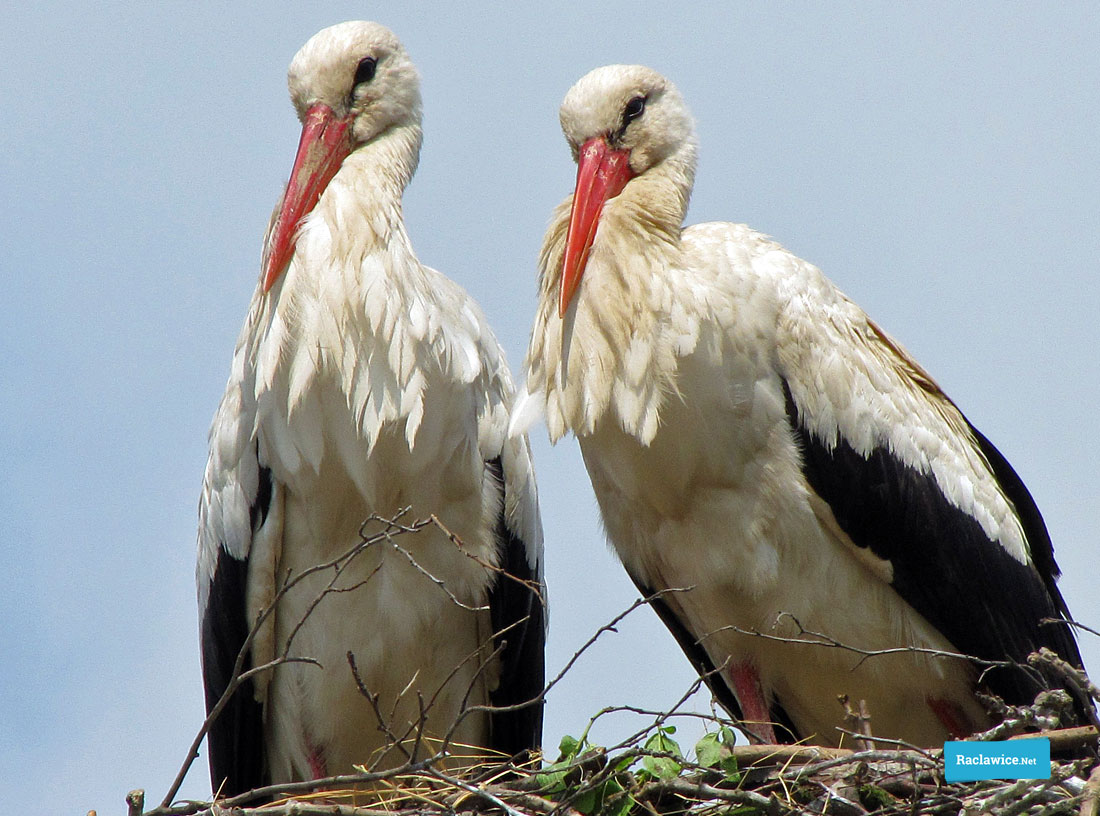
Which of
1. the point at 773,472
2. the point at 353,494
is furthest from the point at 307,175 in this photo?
the point at 773,472

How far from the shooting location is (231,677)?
390 centimetres

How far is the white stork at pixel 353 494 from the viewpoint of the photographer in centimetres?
382

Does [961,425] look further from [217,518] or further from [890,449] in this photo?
[217,518]

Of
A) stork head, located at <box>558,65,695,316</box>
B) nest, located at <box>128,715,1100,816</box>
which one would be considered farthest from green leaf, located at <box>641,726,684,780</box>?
stork head, located at <box>558,65,695,316</box>

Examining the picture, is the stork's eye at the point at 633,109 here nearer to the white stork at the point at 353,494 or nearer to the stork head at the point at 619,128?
the stork head at the point at 619,128

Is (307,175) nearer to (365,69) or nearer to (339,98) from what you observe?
(339,98)

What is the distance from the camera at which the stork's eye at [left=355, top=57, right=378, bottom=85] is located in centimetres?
423

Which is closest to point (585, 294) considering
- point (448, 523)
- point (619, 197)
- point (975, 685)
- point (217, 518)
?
point (619, 197)

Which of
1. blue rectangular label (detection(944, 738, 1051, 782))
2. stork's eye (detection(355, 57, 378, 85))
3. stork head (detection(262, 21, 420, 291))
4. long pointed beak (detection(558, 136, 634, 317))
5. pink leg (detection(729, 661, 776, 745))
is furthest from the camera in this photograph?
stork's eye (detection(355, 57, 378, 85))

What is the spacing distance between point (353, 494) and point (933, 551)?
1.42 meters

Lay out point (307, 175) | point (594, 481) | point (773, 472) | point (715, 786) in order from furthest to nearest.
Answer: point (307, 175) < point (594, 481) < point (773, 472) < point (715, 786)

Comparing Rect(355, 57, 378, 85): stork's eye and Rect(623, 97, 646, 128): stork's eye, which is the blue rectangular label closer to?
Rect(623, 97, 646, 128): stork's eye

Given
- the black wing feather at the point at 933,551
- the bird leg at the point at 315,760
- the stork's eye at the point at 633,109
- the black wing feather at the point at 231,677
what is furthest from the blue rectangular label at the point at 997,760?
the stork's eye at the point at 633,109

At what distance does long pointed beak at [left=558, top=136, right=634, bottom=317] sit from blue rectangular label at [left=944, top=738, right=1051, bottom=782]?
1.41 meters
